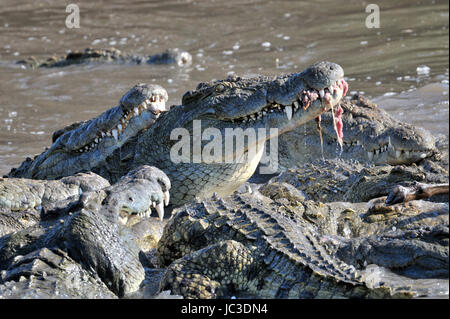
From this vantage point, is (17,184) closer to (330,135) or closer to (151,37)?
(330,135)

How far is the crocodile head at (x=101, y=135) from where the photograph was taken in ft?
19.2

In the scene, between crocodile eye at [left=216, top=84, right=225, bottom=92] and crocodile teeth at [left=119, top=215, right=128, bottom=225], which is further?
crocodile eye at [left=216, top=84, right=225, bottom=92]

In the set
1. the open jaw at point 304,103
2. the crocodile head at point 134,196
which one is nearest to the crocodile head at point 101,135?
the open jaw at point 304,103

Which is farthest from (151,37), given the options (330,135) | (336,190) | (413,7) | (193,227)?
(193,227)

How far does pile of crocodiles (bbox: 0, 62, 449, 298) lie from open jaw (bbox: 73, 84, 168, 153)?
0.04ft

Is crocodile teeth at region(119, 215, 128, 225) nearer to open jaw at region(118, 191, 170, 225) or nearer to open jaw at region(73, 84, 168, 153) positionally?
open jaw at region(118, 191, 170, 225)

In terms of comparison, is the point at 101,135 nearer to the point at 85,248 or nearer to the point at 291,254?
the point at 85,248

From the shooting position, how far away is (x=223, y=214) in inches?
171

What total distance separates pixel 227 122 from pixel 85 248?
6.00 ft

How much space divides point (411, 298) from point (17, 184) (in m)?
3.08

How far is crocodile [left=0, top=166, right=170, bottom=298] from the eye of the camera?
12.5ft

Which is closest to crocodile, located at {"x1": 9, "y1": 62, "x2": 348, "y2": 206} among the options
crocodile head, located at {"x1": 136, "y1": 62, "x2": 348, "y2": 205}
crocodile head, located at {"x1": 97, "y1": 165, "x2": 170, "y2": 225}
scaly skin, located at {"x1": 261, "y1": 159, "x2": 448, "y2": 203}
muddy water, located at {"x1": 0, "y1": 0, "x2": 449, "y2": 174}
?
crocodile head, located at {"x1": 136, "y1": 62, "x2": 348, "y2": 205}

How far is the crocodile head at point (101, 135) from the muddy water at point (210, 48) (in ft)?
4.64

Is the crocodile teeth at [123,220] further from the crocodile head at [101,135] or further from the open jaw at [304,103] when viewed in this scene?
the crocodile head at [101,135]
